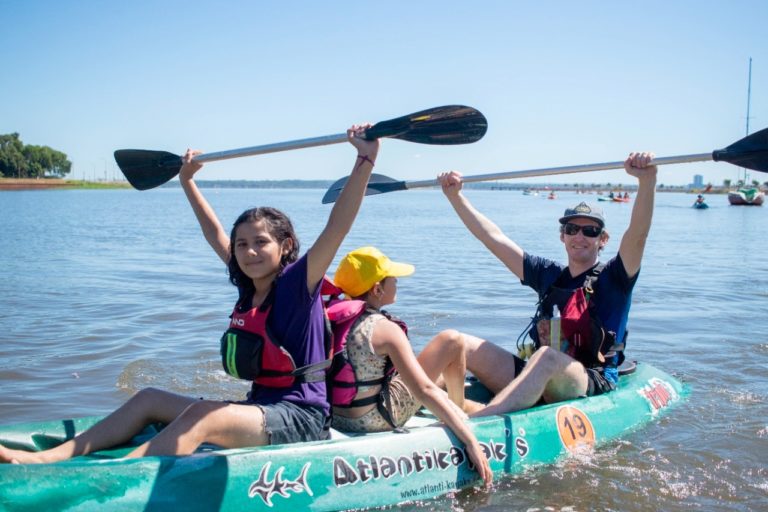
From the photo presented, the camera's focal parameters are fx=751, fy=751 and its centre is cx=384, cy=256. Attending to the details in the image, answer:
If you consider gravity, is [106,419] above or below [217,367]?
above

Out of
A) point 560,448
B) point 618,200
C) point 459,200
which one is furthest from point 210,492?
point 618,200

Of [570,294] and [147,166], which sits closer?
[570,294]

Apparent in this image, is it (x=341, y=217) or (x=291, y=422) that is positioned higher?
(x=341, y=217)

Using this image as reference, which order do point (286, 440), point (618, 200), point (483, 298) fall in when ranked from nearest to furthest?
point (286, 440) → point (483, 298) → point (618, 200)

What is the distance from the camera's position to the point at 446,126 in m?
3.93

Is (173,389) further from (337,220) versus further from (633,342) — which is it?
(633,342)

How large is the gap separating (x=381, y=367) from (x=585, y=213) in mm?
1607

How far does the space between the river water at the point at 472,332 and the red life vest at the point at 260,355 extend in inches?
36.1

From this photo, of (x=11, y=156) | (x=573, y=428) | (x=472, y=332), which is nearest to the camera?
(x=573, y=428)

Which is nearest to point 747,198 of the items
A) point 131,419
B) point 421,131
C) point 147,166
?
point 421,131

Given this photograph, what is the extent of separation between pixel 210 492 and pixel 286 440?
1.33 ft

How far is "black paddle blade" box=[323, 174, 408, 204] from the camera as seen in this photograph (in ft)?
17.0

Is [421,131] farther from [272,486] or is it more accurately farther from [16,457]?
[16,457]

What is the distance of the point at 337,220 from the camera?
3.15m
